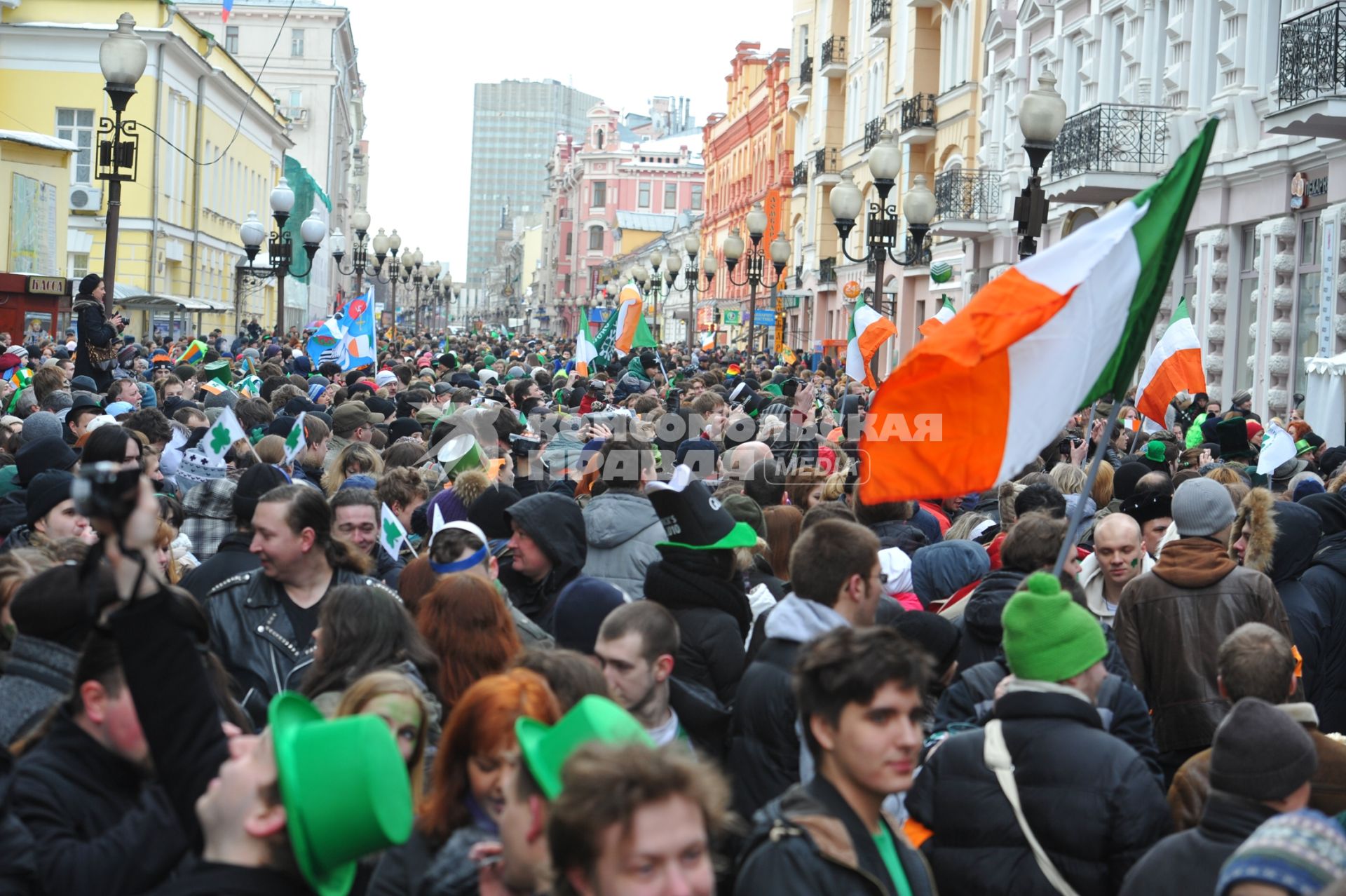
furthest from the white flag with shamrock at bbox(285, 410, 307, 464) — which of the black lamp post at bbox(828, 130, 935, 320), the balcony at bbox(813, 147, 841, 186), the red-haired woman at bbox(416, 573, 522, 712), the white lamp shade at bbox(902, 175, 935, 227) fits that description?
the balcony at bbox(813, 147, 841, 186)

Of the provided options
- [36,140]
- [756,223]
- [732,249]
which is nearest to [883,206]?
[756,223]

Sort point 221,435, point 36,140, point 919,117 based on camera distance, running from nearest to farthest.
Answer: point 221,435
point 36,140
point 919,117

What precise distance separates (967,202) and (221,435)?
2647 cm

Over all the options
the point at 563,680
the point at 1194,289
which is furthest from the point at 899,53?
the point at 563,680

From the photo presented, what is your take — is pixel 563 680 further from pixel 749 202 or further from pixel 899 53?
pixel 749 202

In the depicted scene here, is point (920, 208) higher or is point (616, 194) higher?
point (616, 194)

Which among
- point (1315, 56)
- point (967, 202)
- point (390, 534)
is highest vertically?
point (967, 202)

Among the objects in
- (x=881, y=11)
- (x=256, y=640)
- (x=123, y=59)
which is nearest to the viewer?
(x=256, y=640)

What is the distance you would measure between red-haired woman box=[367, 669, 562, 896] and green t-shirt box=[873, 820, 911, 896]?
0.84 metres

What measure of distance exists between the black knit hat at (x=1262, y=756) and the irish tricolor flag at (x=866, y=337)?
1383cm

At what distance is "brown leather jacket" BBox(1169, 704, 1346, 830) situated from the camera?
480 cm

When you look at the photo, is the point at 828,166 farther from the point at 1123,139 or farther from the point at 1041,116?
the point at 1041,116

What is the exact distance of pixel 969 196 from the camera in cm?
3397

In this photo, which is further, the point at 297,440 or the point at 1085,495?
the point at 297,440
